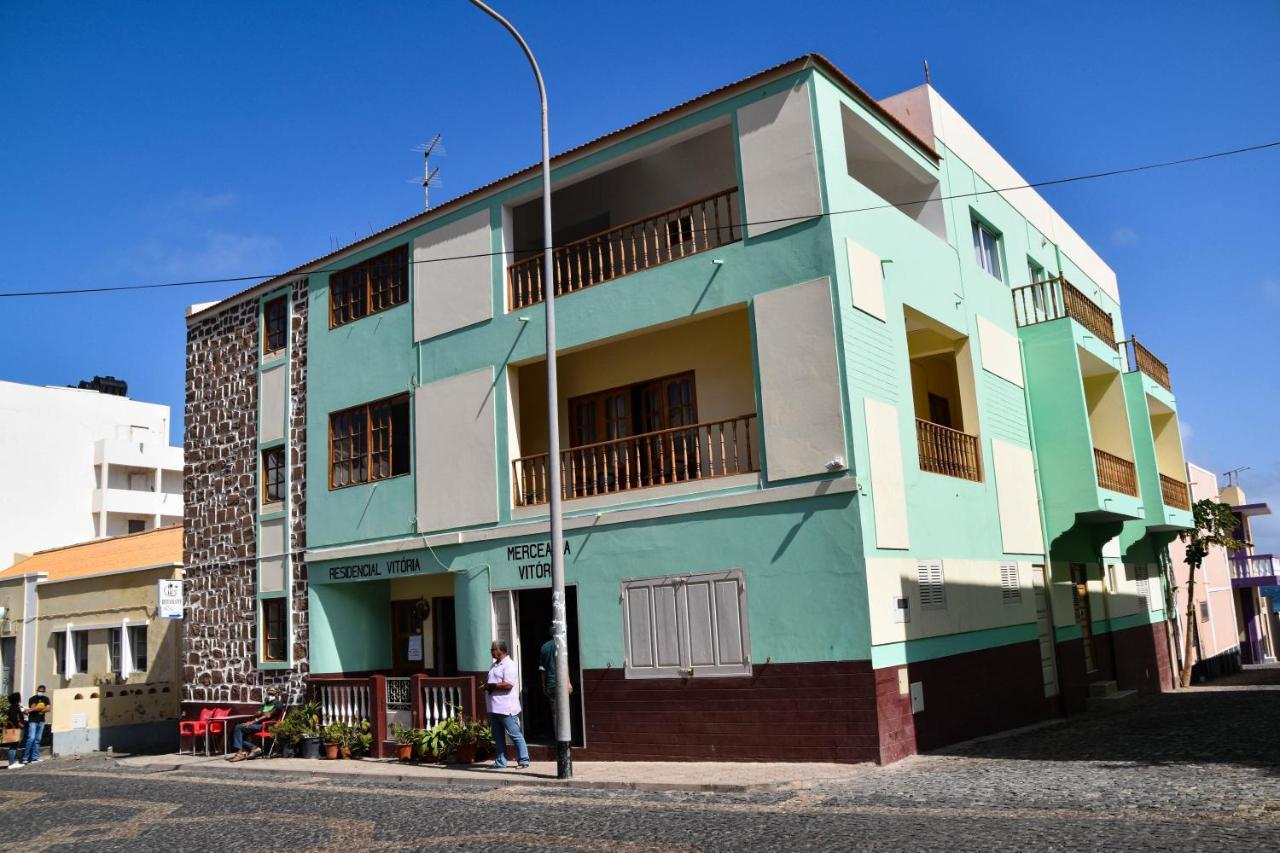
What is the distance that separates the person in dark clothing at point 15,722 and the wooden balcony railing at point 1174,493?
2224 centimetres

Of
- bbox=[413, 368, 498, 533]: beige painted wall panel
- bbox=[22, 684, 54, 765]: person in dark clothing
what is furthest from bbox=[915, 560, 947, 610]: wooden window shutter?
bbox=[22, 684, 54, 765]: person in dark clothing

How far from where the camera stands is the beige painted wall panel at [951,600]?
1255 centimetres

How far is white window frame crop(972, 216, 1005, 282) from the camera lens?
18672 millimetres

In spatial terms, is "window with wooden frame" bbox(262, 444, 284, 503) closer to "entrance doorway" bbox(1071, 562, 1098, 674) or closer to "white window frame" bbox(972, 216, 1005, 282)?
"white window frame" bbox(972, 216, 1005, 282)

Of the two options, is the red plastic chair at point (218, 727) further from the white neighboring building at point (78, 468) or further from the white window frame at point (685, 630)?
the white neighboring building at point (78, 468)

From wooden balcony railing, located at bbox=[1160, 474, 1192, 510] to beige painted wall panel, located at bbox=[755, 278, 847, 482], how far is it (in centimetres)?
1106

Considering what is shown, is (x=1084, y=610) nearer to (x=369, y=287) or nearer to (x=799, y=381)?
(x=799, y=381)

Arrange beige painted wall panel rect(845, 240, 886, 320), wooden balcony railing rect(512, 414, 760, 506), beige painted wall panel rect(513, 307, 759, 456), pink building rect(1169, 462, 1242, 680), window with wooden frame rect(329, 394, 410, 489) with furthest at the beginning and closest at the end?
pink building rect(1169, 462, 1242, 680), window with wooden frame rect(329, 394, 410, 489), beige painted wall panel rect(513, 307, 759, 456), wooden balcony railing rect(512, 414, 760, 506), beige painted wall panel rect(845, 240, 886, 320)

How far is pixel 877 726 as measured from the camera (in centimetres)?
1198

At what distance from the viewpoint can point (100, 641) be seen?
82.6 ft

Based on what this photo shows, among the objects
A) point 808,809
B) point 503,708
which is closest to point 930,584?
point 808,809

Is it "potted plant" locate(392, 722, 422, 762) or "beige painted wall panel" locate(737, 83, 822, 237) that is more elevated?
"beige painted wall panel" locate(737, 83, 822, 237)

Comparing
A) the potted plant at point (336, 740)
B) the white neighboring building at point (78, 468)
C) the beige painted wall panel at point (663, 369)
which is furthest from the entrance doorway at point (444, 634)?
the white neighboring building at point (78, 468)

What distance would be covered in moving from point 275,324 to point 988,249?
13307 millimetres
